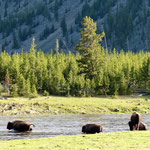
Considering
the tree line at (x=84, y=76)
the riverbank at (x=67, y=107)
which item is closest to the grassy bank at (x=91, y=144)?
the riverbank at (x=67, y=107)

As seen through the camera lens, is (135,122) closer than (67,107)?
Yes

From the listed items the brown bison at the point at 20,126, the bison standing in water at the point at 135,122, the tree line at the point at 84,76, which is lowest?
the brown bison at the point at 20,126

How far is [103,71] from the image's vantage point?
301ft

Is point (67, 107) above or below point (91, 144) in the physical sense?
above

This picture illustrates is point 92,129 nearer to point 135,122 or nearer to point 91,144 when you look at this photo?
point 135,122

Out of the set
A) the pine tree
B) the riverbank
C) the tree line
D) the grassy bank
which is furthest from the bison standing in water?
the pine tree

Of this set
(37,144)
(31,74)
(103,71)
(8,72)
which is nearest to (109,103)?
(103,71)

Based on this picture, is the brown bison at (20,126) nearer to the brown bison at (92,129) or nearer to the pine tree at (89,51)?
the brown bison at (92,129)

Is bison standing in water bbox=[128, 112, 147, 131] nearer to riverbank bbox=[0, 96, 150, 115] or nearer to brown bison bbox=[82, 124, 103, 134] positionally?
brown bison bbox=[82, 124, 103, 134]

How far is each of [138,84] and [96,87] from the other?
60.6ft

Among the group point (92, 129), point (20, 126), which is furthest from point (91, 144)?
point (20, 126)

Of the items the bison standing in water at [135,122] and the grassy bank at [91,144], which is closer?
the grassy bank at [91,144]

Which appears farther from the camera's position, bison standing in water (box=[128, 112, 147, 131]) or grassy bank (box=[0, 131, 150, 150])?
bison standing in water (box=[128, 112, 147, 131])

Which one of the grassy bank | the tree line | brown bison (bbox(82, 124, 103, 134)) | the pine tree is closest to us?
the grassy bank
